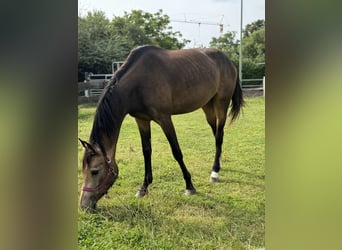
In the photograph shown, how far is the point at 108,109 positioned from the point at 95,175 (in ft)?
0.91

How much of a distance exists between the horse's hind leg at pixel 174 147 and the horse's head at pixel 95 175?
0.85 feet

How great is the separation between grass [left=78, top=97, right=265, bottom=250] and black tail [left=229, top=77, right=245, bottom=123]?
0.03 metres

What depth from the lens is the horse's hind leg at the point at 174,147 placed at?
1572mm

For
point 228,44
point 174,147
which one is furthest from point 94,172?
point 228,44

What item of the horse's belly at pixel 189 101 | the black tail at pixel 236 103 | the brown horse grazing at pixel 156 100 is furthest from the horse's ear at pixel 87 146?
the black tail at pixel 236 103

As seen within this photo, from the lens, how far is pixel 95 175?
1.49 m

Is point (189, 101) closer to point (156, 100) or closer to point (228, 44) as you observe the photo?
point (156, 100)

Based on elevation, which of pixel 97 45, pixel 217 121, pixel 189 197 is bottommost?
pixel 189 197

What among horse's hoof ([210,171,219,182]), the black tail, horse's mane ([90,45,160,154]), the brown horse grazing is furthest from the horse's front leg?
the black tail
